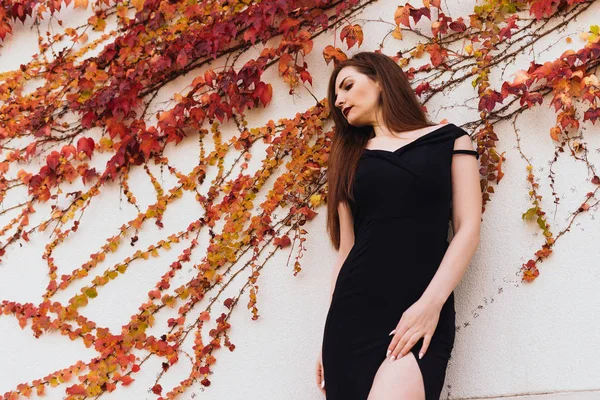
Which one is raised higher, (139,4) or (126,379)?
(139,4)

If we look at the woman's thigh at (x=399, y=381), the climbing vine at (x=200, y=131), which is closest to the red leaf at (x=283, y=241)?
the climbing vine at (x=200, y=131)

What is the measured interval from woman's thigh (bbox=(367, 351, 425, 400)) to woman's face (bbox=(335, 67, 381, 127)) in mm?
858

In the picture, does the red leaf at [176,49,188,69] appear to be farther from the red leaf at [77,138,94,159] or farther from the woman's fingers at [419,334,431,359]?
the woman's fingers at [419,334,431,359]

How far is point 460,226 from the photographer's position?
217 cm

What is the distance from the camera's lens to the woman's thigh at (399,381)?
1940mm

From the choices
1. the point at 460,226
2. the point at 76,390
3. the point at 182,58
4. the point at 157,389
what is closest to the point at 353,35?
the point at 182,58

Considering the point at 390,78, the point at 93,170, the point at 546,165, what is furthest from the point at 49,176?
the point at 546,165

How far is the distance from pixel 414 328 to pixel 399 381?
0.52 feet

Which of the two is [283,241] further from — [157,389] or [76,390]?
[76,390]

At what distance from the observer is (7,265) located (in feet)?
10.8

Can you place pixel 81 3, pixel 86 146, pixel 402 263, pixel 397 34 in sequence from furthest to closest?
pixel 81 3 → pixel 86 146 → pixel 397 34 → pixel 402 263

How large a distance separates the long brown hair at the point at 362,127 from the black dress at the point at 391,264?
0.49 feet

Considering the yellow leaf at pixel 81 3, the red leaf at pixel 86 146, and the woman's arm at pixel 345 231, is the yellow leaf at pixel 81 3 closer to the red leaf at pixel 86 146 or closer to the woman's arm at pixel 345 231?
the red leaf at pixel 86 146

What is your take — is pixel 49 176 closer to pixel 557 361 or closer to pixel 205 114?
pixel 205 114
